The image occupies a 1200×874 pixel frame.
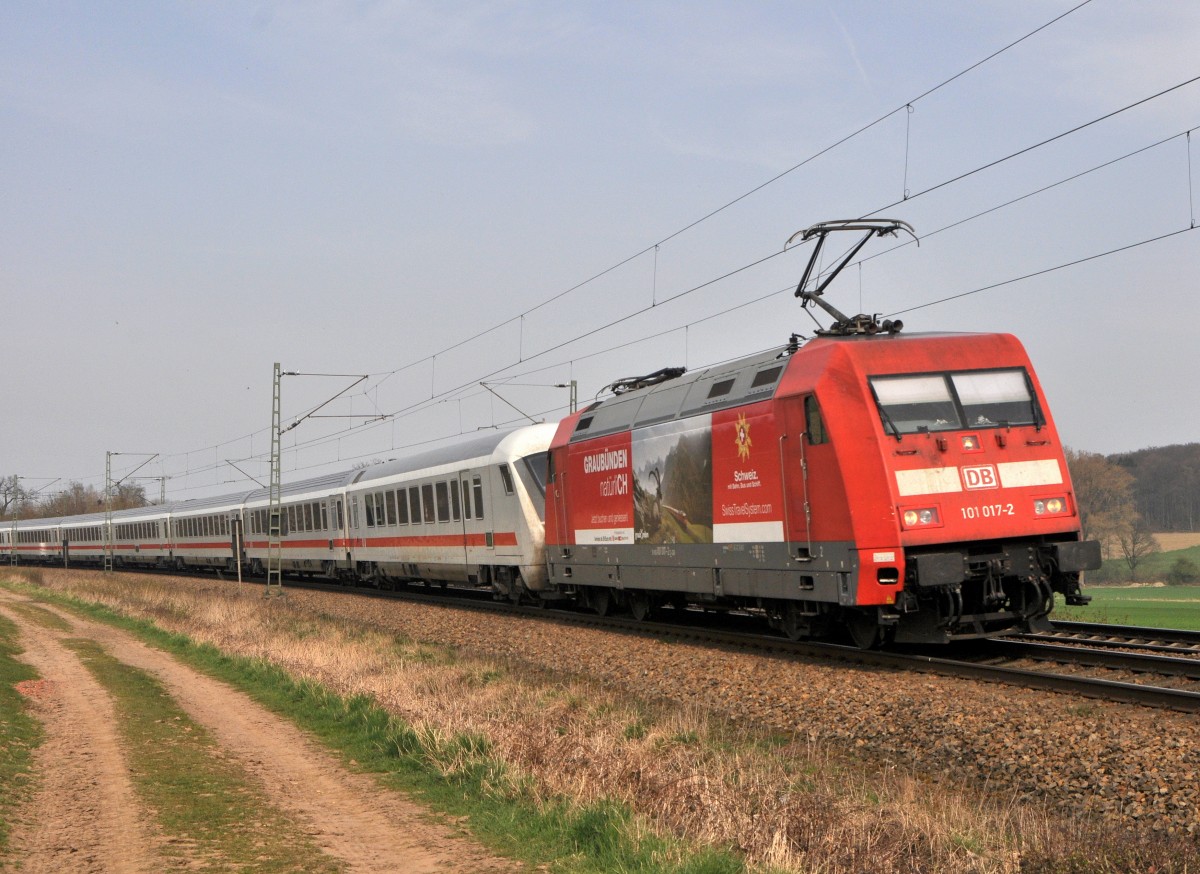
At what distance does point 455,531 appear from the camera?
90.9 ft

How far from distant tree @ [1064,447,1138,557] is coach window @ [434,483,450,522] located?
199 feet

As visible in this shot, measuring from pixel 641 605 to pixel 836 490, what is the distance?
285 inches

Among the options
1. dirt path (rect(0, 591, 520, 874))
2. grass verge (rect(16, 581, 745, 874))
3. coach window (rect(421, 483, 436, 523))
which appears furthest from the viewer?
A: coach window (rect(421, 483, 436, 523))

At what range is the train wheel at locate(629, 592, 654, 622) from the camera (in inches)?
783

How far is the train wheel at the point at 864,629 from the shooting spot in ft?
46.2

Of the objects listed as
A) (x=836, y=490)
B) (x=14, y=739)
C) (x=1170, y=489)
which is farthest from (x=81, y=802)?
(x=1170, y=489)

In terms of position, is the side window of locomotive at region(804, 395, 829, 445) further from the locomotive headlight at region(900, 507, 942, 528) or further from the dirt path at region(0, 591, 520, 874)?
the dirt path at region(0, 591, 520, 874)

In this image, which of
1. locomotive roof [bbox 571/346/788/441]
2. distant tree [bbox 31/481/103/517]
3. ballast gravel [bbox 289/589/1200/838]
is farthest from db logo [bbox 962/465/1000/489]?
distant tree [bbox 31/481/103/517]

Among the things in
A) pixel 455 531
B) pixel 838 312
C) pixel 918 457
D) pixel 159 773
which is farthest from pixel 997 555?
pixel 455 531

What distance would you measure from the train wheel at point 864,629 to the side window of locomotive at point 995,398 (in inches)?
102

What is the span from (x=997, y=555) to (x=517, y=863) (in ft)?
25.6

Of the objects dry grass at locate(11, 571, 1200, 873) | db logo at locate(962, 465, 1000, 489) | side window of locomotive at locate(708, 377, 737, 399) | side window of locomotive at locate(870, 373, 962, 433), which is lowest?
dry grass at locate(11, 571, 1200, 873)

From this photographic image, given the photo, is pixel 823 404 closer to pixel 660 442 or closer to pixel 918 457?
pixel 918 457

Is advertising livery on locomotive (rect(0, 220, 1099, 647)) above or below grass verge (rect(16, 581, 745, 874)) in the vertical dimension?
above
